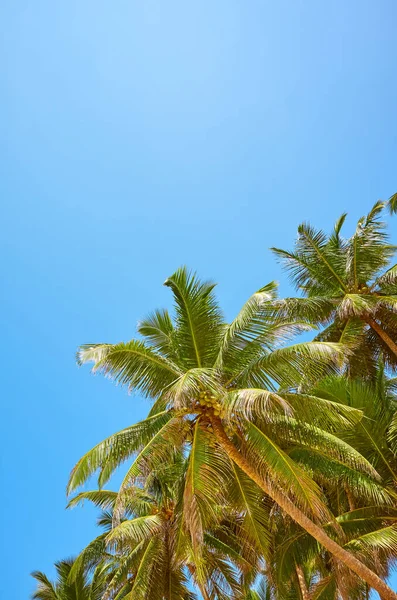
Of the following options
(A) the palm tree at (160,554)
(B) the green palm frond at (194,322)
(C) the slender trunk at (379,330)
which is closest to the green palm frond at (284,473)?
(B) the green palm frond at (194,322)

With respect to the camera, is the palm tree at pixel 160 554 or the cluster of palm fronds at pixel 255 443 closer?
the cluster of palm fronds at pixel 255 443

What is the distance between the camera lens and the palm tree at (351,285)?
647 inches

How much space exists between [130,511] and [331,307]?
32.3ft

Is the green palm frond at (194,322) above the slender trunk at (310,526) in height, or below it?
above

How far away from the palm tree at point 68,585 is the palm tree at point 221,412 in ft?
35.3

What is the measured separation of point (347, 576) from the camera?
38.5ft

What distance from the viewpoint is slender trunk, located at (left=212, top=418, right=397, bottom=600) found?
34.0ft

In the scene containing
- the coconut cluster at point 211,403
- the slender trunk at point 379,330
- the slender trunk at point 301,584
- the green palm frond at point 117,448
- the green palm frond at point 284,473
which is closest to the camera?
the green palm frond at point 284,473

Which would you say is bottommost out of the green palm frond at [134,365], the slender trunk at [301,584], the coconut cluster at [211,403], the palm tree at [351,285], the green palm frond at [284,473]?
the slender trunk at [301,584]

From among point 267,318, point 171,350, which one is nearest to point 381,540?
point 267,318

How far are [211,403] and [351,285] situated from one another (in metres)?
8.48

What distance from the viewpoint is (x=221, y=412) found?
1080cm

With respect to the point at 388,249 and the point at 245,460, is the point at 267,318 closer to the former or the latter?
the point at 245,460

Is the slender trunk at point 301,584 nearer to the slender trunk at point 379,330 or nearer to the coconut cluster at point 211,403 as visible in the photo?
the slender trunk at point 379,330
